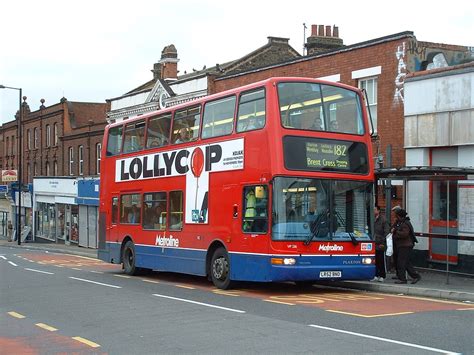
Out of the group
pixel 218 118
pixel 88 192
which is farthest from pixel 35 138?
pixel 218 118

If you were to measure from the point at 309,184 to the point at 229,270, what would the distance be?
2766mm

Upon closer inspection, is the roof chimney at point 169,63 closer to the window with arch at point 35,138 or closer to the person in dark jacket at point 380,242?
the window with arch at point 35,138

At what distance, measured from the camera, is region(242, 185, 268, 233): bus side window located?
1395cm

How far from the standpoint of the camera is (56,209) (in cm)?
5181

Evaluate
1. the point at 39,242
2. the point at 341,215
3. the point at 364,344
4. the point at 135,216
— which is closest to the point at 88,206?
the point at 39,242

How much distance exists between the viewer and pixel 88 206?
4447 centimetres

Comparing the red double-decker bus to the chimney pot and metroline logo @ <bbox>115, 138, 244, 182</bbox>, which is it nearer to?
metroline logo @ <bbox>115, 138, 244, 182</bbox>

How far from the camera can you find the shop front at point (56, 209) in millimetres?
47781

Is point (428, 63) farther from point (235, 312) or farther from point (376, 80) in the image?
point (235, 312)

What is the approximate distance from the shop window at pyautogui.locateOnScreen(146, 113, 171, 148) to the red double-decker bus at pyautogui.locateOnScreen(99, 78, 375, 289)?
71cm

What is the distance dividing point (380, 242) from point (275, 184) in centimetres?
394

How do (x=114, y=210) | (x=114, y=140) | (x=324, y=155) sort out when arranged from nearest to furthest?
(x=324, y=155) → (x=114, y=210) → (x=114, y=140)

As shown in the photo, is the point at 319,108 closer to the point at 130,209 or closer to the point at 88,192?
the point at 130,209

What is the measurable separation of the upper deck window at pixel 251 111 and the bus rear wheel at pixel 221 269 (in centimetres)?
294
